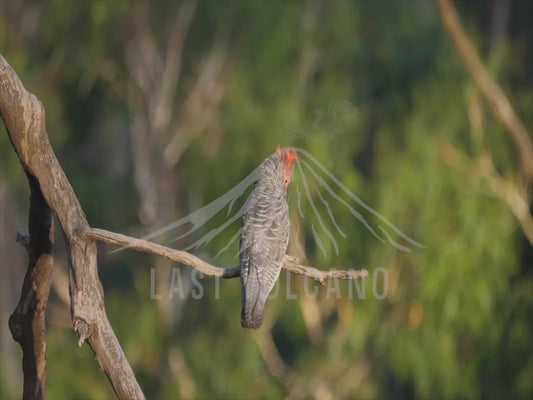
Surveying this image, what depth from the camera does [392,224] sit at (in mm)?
6281

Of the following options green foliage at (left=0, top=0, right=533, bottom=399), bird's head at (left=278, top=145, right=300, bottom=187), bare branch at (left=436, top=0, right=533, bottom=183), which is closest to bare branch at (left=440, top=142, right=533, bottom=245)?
green foliage at (left=0, top=0, right=533, bottom=399)

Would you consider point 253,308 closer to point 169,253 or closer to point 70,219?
point 169,253

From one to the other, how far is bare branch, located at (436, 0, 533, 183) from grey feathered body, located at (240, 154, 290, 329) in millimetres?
3405

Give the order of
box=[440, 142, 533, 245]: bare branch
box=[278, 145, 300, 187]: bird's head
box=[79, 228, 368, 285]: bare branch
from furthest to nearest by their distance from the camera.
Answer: box=[440, 142, 533, 245]: bare branch → box=[278, 145, 300, 187]: bird's head → box=[79, 228, 368, 285]: bare branch

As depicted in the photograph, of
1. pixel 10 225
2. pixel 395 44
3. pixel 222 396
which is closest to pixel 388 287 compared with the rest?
pixel 222 396

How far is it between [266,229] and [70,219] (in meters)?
0.77

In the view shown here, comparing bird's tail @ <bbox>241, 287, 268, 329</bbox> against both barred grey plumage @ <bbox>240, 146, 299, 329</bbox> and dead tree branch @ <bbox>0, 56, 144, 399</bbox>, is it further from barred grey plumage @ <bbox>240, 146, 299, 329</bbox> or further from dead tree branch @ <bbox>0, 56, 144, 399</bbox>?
dead tree branch @ <bbox>0, 56, 144, 399</bbox>

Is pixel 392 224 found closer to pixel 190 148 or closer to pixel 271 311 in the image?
pixel 271 311

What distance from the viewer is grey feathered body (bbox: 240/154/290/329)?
3002 mm

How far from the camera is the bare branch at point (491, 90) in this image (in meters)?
6.29

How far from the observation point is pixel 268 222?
3195mm

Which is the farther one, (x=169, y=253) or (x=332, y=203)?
(x=332, y=203)

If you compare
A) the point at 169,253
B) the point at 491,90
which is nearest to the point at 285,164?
the point at 169,253

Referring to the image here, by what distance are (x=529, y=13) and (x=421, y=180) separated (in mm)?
4282
